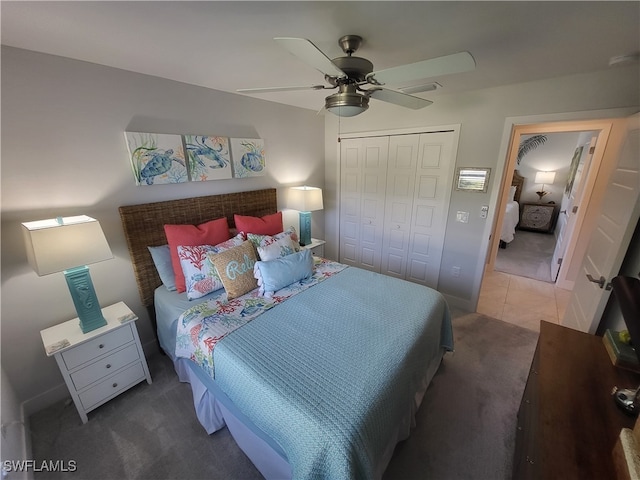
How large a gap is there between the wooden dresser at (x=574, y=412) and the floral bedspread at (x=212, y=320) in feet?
4.89

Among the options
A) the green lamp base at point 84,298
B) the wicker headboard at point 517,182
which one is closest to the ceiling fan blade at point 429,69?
the green lamp base at point 84,298

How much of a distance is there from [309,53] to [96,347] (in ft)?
7.22

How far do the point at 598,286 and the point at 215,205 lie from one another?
3096mm

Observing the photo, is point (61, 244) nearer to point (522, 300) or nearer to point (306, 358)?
point (306, 358)

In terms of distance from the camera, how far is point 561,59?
172cm

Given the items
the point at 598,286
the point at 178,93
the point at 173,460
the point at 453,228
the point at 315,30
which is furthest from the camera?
the point at 453,228

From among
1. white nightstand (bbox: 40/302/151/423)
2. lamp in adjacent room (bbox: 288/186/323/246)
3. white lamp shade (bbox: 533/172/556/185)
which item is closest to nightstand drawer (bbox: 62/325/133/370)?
white nightstand (bbox: 40/302/151/423)

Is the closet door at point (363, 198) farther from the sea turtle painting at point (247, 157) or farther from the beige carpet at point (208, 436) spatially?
the beige carpet at point (208, 436)

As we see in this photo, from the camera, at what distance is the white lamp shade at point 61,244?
141 cm

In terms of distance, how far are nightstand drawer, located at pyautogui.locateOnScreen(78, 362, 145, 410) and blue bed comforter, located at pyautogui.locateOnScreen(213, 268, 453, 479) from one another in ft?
3.09

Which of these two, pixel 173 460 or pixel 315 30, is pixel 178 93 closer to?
pixel 315 30

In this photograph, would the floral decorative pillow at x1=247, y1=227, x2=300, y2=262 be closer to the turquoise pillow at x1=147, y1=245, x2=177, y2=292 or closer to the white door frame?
the turquoise pillow at x1=147, y1=245, x2=177, y2=292

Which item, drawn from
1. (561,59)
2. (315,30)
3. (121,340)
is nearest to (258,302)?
(121,340)

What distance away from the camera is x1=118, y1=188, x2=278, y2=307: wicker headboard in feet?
6.54
